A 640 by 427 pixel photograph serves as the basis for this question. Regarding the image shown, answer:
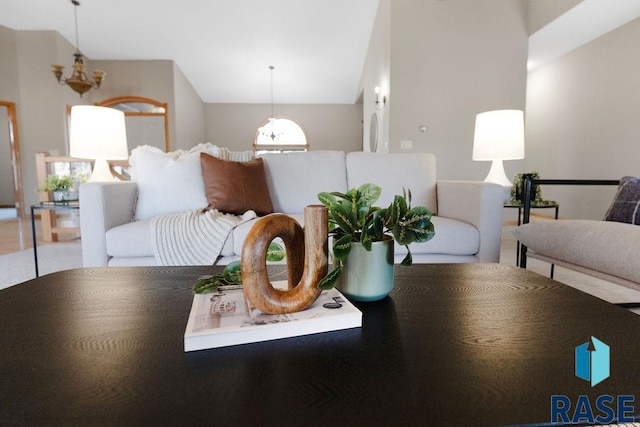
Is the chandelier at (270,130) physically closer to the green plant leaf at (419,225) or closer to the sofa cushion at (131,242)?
the sofa cushion at (131,242)

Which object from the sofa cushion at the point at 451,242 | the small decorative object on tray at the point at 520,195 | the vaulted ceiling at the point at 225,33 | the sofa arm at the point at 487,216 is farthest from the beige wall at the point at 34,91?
the small decorative object on tray at the point at 520,195

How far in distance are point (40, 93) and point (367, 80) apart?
5.41m

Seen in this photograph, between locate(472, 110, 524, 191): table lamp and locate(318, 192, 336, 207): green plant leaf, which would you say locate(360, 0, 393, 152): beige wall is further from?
locate(318, 192, 336, 207): green plant leaf

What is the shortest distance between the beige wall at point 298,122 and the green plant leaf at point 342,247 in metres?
8.34

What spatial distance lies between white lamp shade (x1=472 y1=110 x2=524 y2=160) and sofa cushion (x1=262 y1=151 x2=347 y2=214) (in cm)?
130

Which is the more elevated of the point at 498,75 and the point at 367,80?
the point at 367,80

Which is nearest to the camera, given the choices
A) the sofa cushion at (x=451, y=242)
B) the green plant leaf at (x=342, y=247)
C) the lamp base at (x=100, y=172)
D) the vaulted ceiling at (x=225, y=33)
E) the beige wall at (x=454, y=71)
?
the green plant leaf at (x=342, y=247)

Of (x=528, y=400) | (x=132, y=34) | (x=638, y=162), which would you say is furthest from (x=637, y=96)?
(x=132, y=34)

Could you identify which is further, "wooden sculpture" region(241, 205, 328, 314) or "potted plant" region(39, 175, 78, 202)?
"potted plant" region(39, 175, 78, 202)

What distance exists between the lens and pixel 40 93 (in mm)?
5773

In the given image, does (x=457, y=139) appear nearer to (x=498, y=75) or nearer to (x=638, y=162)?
(x=498, y=75)

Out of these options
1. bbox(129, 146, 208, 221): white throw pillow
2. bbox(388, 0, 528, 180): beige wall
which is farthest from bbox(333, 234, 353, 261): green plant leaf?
bbox(388, 0, 528, 180): beige wall

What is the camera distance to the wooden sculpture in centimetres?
62

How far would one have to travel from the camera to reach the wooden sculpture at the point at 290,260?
24.2 inches
